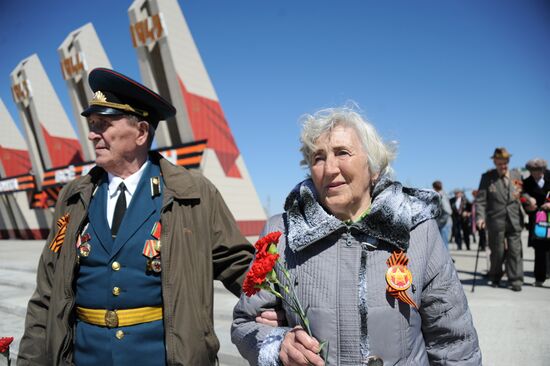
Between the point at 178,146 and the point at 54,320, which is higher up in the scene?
the point at 178,146

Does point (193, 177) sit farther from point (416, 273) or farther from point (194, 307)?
point (416, 273)

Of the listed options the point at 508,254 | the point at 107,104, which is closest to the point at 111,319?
the point at 107,104

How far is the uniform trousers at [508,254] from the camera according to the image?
6086 millimetres

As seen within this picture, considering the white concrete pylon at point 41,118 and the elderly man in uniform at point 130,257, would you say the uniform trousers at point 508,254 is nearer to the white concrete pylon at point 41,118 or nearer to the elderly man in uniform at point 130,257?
the elderly man in uniform at point 130,257

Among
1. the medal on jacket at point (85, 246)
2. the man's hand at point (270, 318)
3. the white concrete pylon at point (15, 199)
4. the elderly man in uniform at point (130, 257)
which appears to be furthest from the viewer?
the white concrete pylon at point (15, 199)

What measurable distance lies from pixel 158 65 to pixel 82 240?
18.6 m

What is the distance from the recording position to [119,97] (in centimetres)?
235

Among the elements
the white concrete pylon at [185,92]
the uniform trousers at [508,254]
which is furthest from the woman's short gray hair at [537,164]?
the white concrete pylon at [185,92]

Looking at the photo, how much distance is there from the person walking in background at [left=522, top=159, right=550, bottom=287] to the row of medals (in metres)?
6.16

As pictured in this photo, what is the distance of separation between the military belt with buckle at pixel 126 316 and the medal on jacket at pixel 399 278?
1188 millimetres

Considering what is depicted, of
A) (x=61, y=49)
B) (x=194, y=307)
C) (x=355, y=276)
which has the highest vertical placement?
(x=61, y=49)

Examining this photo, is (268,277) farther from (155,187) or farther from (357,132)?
(155,187)

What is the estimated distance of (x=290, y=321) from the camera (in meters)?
1.69

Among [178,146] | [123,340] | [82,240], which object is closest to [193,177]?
[82,240]
